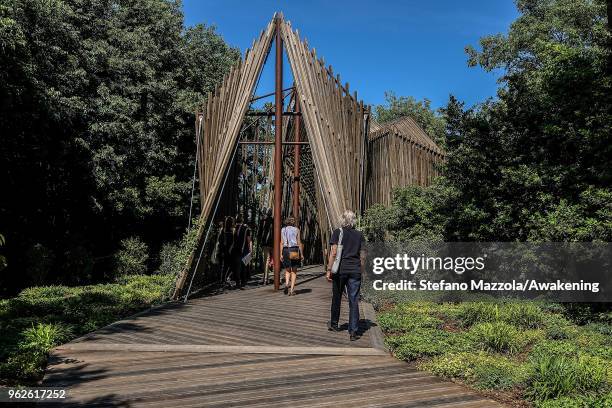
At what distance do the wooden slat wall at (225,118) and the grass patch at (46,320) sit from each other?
2124 millimetres

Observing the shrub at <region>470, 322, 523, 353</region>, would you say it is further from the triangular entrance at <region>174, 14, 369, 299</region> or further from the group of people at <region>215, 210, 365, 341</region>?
the triangular entrance at <region>174, 14, 369, 299</region>

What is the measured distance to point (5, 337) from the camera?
6445mm

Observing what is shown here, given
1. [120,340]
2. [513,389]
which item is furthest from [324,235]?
[513,389]

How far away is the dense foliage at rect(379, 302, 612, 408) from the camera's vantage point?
4.34 metres

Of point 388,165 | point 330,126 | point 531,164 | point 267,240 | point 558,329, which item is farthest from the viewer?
point 388,165

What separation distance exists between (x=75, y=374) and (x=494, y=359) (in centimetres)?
425

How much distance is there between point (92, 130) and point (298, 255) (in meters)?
10.7

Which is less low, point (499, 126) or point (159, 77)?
→ point (159, 77)

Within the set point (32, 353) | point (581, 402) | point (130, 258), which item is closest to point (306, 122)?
point (32, 353)

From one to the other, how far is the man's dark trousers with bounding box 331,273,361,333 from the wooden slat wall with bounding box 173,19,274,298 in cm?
447

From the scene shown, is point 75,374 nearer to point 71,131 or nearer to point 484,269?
point 484,269

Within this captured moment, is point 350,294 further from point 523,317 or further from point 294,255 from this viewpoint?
point 294,255

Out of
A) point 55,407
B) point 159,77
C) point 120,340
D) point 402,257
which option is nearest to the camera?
point 55,407

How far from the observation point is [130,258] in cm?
1877
